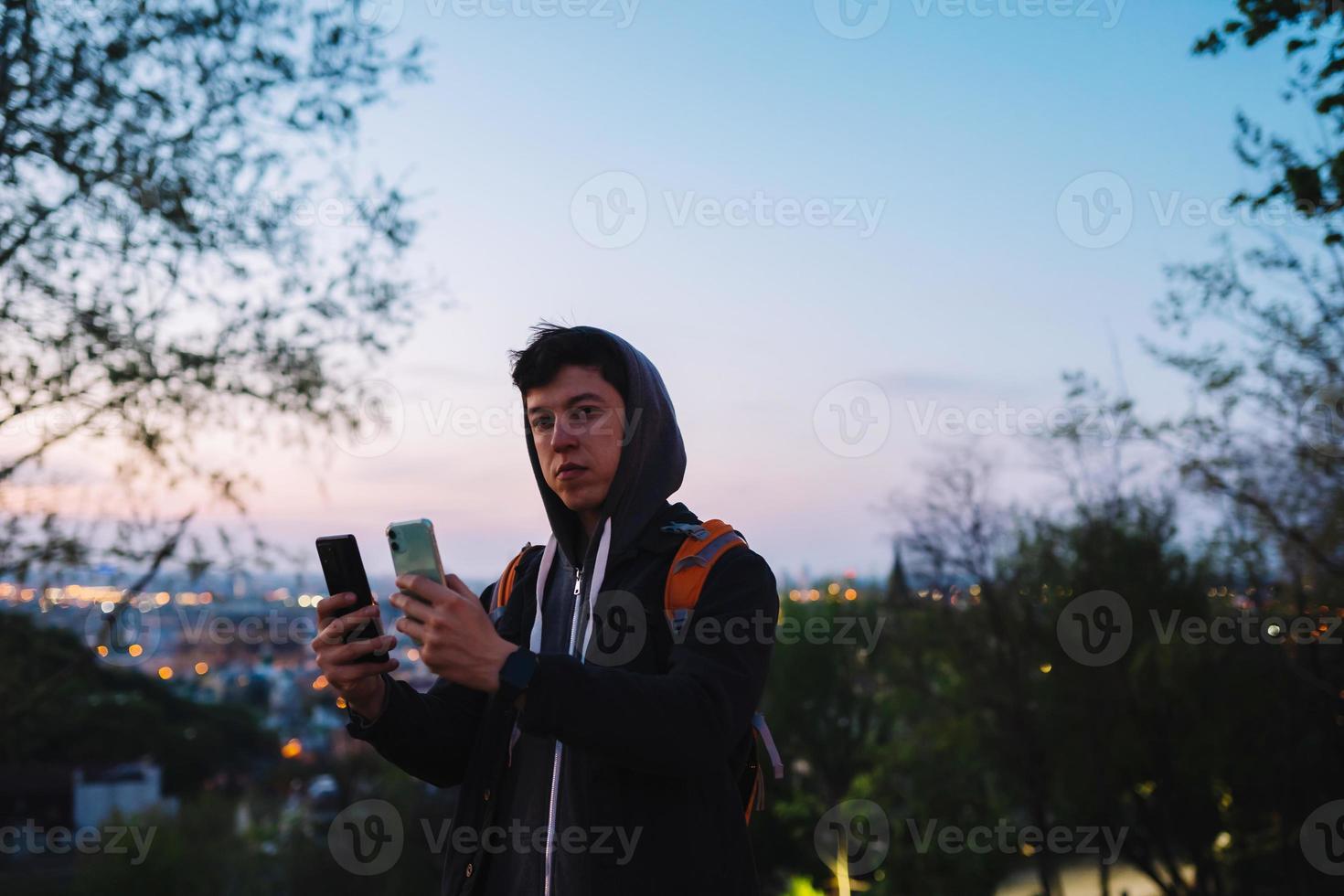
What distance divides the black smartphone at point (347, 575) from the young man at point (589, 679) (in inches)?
1.2

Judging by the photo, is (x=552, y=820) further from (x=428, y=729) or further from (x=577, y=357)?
(x=577, y=357)

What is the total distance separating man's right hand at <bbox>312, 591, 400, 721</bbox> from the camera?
85.8 inches

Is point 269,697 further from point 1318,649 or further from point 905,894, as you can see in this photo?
point 1318,649

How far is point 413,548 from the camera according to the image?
1.98m

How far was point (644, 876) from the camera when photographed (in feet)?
→ 6.66

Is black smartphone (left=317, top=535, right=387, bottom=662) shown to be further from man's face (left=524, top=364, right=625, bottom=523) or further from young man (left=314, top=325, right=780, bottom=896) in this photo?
man's face (left=524, top=364, right=625, bottom=523)

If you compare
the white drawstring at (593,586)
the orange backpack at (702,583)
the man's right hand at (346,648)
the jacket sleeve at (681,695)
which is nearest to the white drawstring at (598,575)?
the white drawstring at (593,586)

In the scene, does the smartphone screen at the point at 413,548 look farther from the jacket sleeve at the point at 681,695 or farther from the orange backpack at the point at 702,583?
the orange backpack at the point at 702,583

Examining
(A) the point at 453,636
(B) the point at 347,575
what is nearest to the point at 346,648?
(B) the point at 347,575

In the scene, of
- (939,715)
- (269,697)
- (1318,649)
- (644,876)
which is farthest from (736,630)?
(269,697)

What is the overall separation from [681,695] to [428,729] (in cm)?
73

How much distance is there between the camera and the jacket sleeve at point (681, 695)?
1854mm

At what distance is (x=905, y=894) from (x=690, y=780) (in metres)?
28.7

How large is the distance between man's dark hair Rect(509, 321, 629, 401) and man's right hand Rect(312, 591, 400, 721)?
0.60 m
